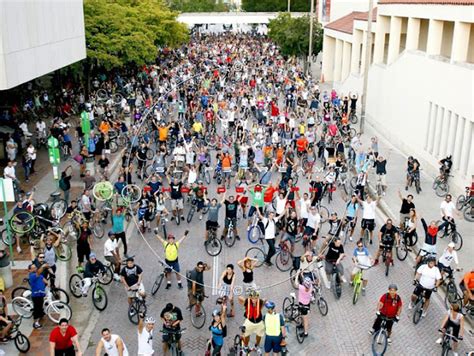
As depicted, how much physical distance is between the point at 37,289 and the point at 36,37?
1191 centimetres

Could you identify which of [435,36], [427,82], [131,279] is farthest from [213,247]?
[435,36]

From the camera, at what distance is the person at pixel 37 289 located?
39.7 ft

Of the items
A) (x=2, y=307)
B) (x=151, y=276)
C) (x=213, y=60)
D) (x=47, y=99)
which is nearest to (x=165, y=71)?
(x=213, y=60)

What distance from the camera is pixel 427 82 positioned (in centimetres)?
2556

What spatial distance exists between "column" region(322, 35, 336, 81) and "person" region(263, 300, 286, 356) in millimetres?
44604

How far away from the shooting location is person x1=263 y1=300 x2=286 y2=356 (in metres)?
10.9

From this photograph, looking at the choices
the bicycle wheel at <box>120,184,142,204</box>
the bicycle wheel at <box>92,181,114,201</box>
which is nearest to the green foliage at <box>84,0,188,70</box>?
the bicycle wheel at <box>120,184,142,204</box>

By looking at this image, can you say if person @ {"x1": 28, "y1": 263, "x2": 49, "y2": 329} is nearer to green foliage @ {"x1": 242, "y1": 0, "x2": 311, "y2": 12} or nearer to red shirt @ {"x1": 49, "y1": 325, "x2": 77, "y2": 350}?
red shirt @ {"x1": 49, "y1": 325, "x2": 77, "y2": 350}

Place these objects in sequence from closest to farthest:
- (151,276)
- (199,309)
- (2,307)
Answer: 1. (2,307)
2. (199,309)
3. (151,276)

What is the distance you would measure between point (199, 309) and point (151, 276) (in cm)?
279

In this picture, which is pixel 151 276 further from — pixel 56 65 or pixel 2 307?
pixel 56 65

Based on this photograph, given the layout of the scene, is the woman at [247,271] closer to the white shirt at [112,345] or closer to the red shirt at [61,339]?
the white shirt at [112,345]

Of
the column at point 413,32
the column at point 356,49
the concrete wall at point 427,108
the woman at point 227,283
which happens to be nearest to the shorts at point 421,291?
the woman at point 227,283

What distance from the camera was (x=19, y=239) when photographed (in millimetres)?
16844
